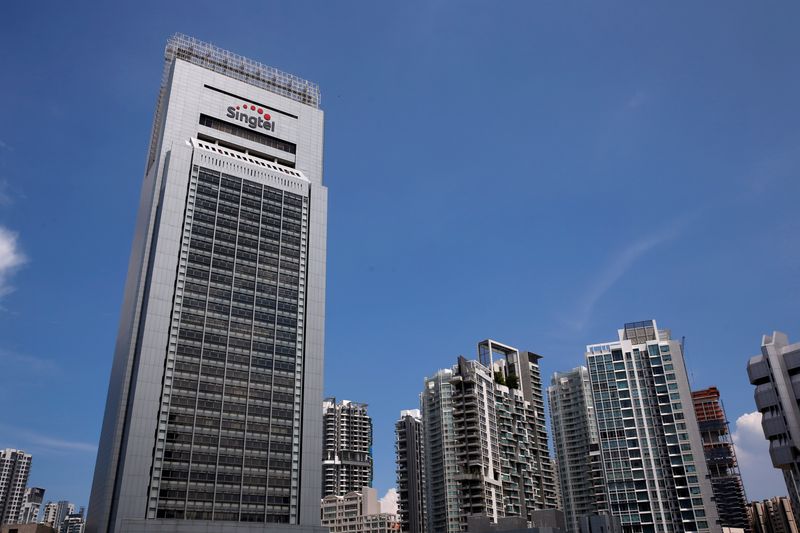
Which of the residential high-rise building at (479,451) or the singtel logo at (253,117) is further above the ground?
the singtel logo at (253,117)

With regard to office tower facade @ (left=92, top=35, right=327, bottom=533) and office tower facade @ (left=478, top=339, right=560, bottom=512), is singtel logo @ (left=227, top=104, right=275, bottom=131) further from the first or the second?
office tower facade @ (left=478, top=339, right=560, bottom=512)

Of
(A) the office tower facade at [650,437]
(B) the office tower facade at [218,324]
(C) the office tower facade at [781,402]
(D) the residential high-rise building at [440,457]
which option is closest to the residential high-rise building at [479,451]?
(D) the residential high-rise building at [440,457]

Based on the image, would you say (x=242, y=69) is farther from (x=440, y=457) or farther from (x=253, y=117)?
(x=440, y=457)

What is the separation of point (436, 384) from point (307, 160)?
8106 centimetres

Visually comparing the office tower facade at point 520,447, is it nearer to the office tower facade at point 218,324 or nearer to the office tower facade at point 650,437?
the office tower facade at point 650,437

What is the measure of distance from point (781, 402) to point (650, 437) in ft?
173

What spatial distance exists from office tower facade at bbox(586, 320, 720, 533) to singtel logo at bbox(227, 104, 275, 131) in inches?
3265

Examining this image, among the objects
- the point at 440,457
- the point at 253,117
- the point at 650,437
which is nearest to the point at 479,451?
the point at 440,457

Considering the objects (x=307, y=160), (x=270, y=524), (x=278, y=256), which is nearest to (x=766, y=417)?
(x=270, y=524)

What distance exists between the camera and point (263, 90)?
12888 cm

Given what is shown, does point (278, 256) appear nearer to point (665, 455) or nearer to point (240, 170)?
point (240, 170)

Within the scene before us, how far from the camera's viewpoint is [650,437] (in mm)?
132875

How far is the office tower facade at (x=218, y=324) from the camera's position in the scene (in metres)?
92.2

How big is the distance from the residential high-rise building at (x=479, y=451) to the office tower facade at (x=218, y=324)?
68.6 metres
